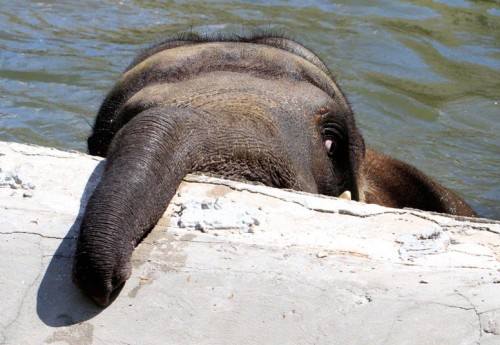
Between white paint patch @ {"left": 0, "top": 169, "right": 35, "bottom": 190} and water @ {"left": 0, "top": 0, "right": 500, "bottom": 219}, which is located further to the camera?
water @ {"left": 0, "top": 0, "right": 500, "bottom": 219}

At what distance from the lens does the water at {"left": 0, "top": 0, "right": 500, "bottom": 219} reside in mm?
7387

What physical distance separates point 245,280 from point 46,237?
2.03ft

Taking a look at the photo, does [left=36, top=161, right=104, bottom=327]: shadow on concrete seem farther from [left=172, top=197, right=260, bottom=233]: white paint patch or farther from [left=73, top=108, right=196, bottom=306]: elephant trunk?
[left=172, top=197, right=260, bottom=233]: white paint patch

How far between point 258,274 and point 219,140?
2.75 feet

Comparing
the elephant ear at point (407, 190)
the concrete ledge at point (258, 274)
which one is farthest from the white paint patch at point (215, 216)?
the elephant ear at point (407, 190)

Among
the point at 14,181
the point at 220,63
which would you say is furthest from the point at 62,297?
the point at 220,63

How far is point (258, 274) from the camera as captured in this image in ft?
9.97

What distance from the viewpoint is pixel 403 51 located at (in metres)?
9.22

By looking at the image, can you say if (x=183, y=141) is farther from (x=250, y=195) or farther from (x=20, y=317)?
(x=20, y=317)

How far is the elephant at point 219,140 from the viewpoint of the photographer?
299 cm

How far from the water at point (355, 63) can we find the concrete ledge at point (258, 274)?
351cm

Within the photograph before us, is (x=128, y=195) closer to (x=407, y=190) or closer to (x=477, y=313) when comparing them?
(x=477, y=313)

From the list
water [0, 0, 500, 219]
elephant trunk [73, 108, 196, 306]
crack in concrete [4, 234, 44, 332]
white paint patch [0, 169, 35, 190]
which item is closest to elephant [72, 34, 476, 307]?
elephant trunk [73, 108, 196, 306]

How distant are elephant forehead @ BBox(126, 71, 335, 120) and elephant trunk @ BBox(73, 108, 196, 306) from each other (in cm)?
55
